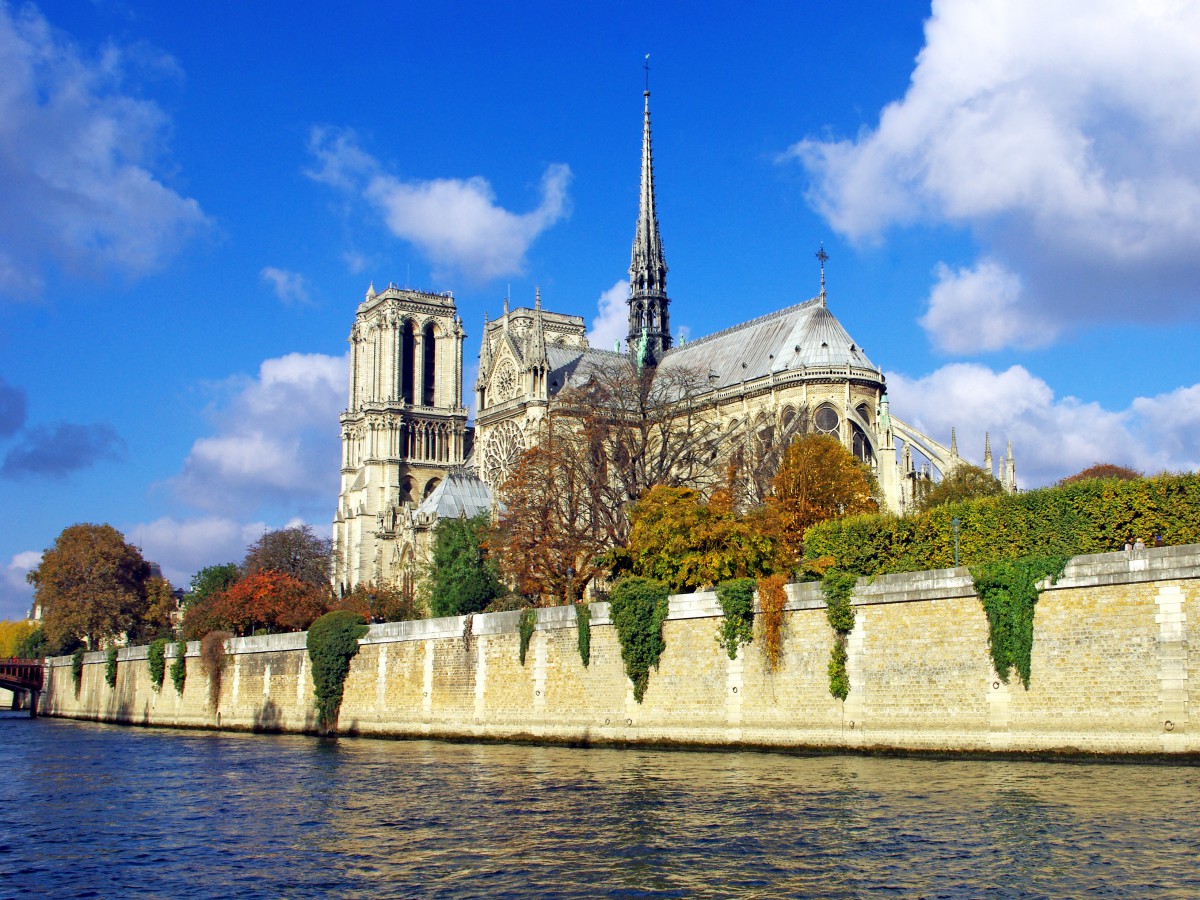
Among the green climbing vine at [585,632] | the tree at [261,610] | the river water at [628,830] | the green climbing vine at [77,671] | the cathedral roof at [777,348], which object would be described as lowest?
the river water at [628,830]

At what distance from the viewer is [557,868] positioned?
1595 centimetres

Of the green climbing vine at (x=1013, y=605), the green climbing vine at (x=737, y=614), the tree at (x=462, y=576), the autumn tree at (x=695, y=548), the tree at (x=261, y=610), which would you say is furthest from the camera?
the tree at (x=261, y=610)

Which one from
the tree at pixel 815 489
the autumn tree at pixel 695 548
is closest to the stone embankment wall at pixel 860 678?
the autumn tree at pixel 695 548

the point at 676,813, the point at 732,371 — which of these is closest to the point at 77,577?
the point at 732,371

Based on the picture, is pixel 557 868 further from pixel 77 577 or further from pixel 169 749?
pixel 77 577

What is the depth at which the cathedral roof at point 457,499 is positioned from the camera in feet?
245

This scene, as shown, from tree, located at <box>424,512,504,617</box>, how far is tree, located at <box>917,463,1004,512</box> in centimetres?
1718

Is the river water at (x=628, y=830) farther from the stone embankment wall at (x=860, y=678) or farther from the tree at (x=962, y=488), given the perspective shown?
the tree at (x=962, y=488)

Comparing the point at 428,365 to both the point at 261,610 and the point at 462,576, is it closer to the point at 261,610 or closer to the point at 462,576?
the point at 261,610

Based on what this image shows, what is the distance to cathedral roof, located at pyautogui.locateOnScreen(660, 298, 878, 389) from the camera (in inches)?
2596

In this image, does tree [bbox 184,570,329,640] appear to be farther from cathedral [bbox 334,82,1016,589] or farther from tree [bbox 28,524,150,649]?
tree [bbox 28,524,150,649]

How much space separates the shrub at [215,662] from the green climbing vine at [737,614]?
25.6 meters

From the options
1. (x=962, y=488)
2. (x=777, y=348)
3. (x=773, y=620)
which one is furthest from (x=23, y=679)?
(x=773, y=620)

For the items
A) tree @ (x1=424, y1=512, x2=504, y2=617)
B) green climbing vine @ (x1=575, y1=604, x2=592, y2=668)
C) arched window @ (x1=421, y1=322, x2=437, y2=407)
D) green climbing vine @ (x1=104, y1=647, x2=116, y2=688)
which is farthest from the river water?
arched window @ (x1=421, y1=322, x2=437, y2=407)
